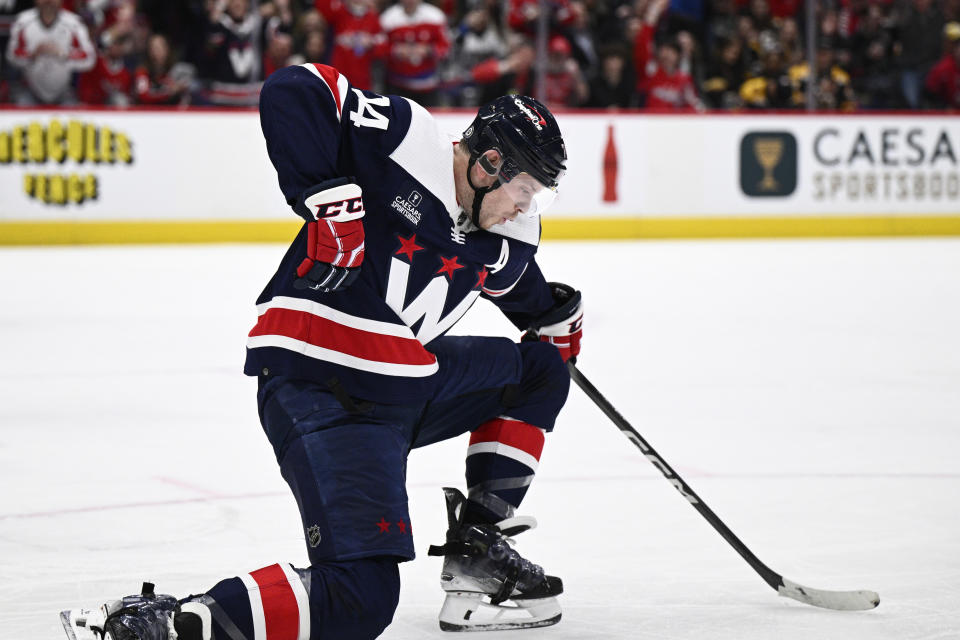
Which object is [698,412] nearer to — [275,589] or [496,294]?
[496,294]

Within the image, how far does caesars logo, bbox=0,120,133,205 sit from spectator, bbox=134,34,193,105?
41 centimetres

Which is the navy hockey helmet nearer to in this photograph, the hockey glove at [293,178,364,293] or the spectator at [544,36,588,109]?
the hockey glove at [293,178,364,293]

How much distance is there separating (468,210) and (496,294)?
12.2 inches

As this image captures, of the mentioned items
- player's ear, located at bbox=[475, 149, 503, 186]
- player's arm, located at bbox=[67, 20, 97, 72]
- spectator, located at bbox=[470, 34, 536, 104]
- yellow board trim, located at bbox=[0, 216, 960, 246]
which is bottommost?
yellow board trim, located at bbox=[0, 216, 960, 246]

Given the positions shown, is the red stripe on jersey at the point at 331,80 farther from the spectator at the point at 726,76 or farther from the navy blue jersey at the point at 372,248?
the spectator at the point at 726,76

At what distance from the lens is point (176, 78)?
1032 cm

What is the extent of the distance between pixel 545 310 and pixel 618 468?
3.33 ft

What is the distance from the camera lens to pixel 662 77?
36.9 feet

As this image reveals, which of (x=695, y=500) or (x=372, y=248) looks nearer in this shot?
(x=372, y=248)

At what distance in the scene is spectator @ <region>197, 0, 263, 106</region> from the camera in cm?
1019

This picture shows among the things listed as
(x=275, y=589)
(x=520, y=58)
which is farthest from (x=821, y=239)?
(x=275, y=589)

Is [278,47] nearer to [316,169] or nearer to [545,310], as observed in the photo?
[545,310]

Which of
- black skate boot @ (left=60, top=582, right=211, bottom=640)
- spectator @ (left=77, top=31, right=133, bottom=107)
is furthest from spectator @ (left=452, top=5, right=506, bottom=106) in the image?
black skate boot @ (left=60, top=582, right=211, bottom=640)

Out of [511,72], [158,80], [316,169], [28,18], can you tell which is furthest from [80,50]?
[316,169]
